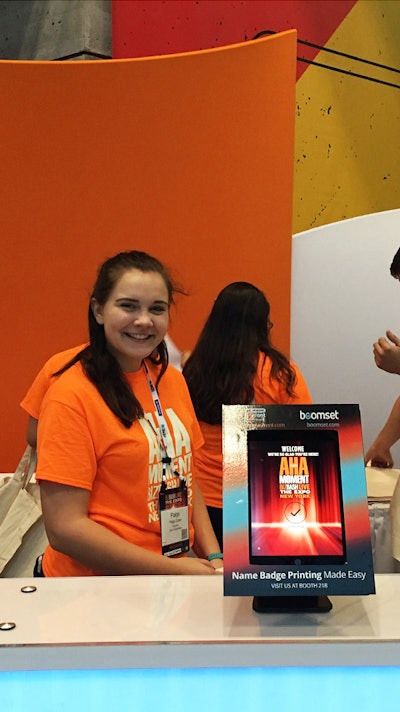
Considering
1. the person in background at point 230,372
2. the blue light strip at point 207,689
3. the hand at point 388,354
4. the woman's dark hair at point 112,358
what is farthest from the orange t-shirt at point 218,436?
the blue light strip at point 207,689

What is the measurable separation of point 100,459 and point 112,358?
205 mm

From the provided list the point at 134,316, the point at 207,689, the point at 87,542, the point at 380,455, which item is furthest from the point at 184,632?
the point at 380,455

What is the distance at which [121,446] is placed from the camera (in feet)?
4.40

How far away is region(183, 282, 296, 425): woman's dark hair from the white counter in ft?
3.97

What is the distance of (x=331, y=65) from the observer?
5539 millimetres

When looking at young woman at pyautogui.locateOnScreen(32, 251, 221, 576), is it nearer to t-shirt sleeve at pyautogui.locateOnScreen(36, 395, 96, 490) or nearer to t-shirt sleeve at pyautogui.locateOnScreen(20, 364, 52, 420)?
t-shirt sleeve at pyautogui.locateOnScreen(36, 395, 96, 490)

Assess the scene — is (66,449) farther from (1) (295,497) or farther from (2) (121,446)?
(1) (295,497)

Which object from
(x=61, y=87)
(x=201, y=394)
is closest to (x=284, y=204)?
(x=61, y=87)

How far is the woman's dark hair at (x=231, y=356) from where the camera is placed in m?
2.32

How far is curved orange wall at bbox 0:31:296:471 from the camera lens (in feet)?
10.8

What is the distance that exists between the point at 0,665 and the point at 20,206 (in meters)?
2.69

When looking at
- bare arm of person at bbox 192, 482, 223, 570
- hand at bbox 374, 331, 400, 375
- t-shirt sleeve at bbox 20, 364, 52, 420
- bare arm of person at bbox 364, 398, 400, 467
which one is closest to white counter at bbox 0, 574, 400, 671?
bare arm of person at bbox 192, 482, 223, 570

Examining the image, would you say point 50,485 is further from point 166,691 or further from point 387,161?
point 387,161

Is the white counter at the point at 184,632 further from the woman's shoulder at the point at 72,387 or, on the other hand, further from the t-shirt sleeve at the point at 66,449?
the woman's shoulder at the point at 72,387
